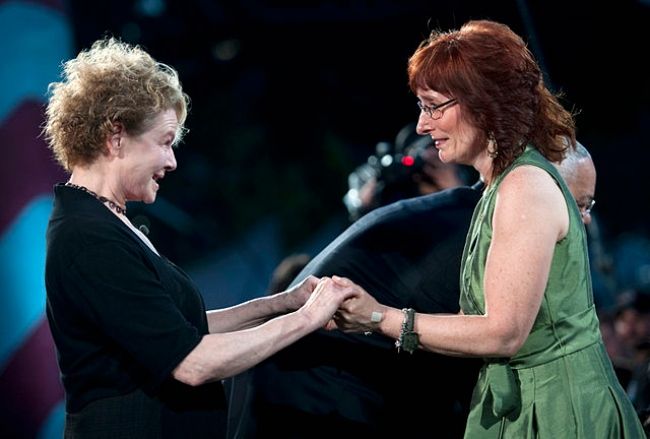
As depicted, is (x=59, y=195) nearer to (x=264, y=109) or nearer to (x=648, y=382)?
(x=648, y=382)

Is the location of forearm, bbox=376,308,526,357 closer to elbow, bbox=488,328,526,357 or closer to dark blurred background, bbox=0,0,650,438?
elbow, bbox=488,328,526,357

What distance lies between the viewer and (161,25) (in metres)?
6.38

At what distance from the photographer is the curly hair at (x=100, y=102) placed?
268cm

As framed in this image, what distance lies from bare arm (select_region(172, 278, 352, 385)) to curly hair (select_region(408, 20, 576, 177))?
57 centimetres

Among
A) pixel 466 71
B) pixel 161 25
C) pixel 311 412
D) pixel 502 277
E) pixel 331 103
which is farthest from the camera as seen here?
pixel 331 103

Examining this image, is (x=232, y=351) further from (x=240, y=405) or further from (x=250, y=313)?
(x=240, y=405)

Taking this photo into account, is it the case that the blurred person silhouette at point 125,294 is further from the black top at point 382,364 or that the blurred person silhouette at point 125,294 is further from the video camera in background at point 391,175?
the video camera in background at point 391,175

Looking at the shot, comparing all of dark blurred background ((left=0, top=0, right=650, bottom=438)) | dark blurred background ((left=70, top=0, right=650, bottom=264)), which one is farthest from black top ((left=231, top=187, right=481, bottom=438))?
dark blurred background ((left=70, top=0, right=650, bottom=264))

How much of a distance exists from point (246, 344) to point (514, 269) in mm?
684

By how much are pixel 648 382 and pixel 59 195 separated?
192cm

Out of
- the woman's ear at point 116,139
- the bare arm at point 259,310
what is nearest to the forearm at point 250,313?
the bare arm at point 259,310

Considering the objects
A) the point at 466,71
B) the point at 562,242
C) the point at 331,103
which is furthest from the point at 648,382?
the point at 331,103

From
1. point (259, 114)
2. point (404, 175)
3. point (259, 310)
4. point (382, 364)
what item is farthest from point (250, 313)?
point (259, 114)

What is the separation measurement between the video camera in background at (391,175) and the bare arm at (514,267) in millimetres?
1596
